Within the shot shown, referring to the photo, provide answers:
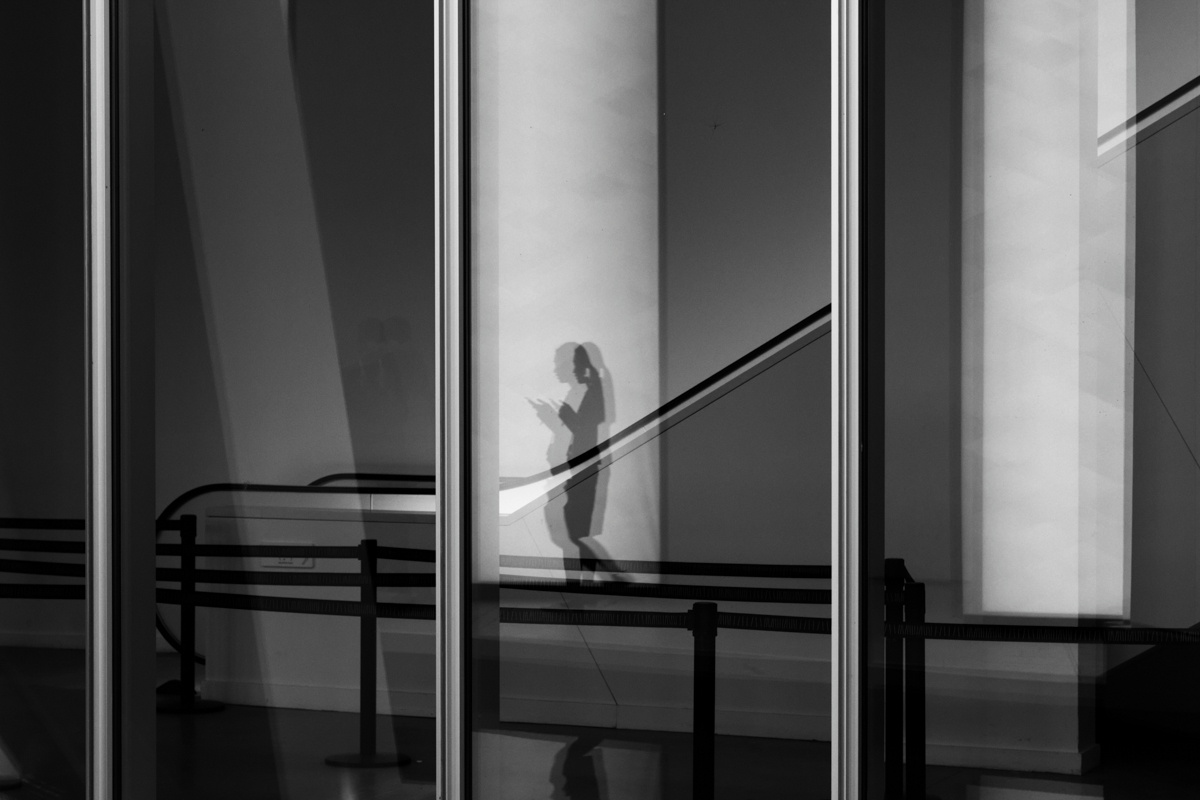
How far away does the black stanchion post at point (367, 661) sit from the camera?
3369 millimetres

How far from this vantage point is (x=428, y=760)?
10.7ft

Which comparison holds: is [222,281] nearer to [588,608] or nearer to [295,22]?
[295,22]

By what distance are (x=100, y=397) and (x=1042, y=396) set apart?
2770 millimetres

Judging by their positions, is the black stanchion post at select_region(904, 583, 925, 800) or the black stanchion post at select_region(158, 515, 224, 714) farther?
the black stanchion post at select_region(158, 515, 224, 714)

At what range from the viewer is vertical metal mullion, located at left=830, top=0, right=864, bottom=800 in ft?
8.98

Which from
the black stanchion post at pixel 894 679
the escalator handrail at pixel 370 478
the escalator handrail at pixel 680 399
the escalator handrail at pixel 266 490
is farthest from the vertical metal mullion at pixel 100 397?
the black stanchion post at pixel 894 679

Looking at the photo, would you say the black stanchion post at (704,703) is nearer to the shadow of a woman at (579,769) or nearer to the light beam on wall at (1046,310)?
the shadow of a woman at (579,769)

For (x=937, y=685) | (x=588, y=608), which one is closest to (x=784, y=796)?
(x=937, y=685)

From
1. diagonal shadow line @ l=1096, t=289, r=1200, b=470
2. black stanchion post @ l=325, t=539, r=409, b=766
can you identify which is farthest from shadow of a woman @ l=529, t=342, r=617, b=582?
diagonal shadow line @ l=1096, t=289, r=1200, b=470

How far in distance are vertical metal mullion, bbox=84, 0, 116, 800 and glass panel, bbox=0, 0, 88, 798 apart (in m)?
0.07

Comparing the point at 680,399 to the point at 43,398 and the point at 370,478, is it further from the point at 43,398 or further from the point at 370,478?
the point at 43,398

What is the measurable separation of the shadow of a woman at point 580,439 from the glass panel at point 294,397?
1.32ft

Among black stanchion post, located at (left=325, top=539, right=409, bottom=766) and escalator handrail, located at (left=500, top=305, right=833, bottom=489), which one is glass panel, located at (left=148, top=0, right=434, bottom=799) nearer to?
black stanchion post, located at (left=325, top=539, right=409, bottom=766)

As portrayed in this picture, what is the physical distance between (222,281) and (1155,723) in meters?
2.91
